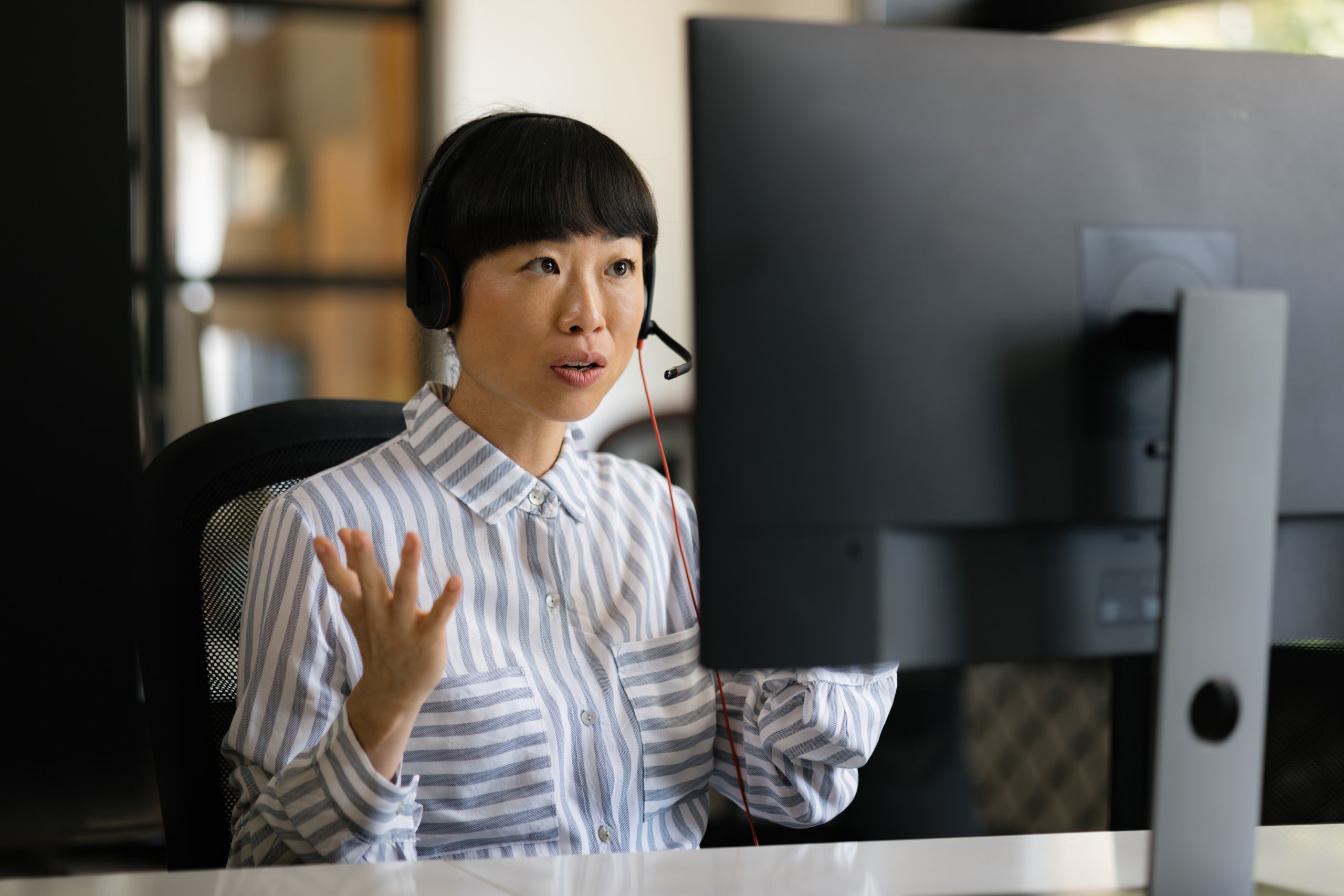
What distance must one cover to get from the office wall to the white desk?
7.46 ft

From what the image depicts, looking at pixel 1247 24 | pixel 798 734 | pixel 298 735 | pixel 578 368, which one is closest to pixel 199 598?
pixel 298 735

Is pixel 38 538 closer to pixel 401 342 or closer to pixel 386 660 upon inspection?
pixel 386 660

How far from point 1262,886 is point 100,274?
1372 millimetres

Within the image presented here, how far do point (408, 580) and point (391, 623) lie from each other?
0.04 metres

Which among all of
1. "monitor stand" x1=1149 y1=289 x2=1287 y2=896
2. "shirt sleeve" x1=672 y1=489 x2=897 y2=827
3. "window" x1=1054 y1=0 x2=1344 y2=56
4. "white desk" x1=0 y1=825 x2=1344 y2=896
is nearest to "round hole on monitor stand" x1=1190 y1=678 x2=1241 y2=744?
"monitor stand" x1=1149 y1=289 x2=1287 y2=896

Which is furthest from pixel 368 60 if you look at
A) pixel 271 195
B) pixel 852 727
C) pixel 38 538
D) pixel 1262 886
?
pixel 1262 886

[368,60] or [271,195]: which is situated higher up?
[368,60]

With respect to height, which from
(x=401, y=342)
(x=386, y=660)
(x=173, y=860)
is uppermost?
(x=401, y=342)

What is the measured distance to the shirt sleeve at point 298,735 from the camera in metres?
0.82

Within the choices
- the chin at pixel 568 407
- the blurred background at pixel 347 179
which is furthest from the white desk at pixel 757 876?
the blurred background at pixel 347 179

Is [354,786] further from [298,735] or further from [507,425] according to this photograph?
[507,425]

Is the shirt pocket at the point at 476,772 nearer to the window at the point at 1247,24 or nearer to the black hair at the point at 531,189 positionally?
the black hair at the point at 531,189

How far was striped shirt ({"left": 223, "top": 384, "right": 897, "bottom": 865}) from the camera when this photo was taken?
92 cm

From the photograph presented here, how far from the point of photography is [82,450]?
147cm
